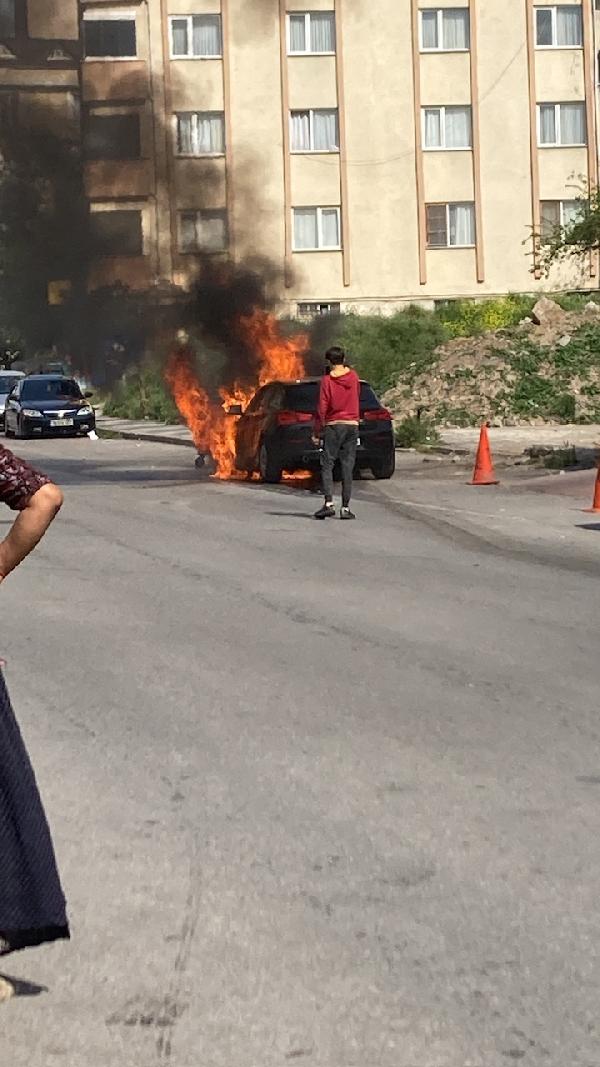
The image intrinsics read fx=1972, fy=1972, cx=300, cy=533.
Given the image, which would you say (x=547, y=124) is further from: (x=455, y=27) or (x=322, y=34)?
(x=322, y=34)

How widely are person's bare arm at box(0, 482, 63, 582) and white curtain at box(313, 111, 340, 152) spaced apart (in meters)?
50.3

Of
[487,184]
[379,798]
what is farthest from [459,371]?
[379,798]

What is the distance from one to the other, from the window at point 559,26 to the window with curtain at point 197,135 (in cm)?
2634

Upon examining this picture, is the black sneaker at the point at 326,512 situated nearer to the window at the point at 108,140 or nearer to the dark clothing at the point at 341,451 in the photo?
the dark clothing at the point at 341,451

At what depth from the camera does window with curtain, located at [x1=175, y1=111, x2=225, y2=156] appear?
98.3 feet

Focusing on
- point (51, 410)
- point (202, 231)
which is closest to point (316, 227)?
Answer: point (51, 410)

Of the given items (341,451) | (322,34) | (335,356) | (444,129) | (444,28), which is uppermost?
(444,28)

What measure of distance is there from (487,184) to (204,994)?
2081 inches

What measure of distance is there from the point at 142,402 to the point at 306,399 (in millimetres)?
23844

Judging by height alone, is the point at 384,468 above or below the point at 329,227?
below

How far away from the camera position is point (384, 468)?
2520 centimetres

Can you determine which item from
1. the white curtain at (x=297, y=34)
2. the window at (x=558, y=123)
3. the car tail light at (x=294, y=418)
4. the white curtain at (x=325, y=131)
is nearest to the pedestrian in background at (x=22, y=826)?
the car tail light at (x=294, y=418)

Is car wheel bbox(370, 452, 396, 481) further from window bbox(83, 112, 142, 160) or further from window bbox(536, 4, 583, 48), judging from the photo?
window bbox(536, 4, 583, 48)

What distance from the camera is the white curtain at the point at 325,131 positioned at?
178 feet
